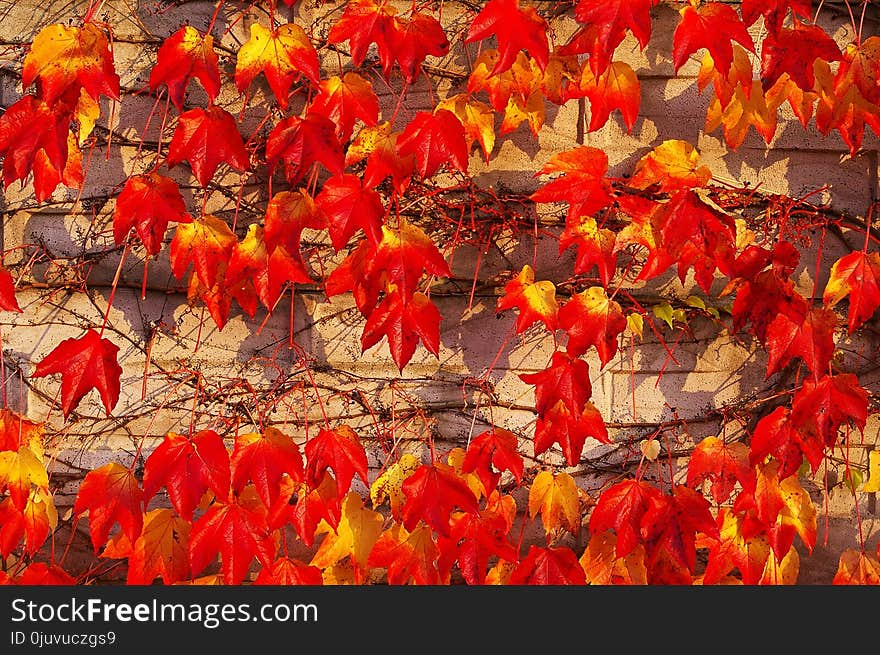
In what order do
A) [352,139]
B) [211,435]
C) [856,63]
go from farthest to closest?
[352,139] < [856,63] < [211,435]

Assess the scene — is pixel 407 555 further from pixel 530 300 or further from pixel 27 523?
pixel 27 523

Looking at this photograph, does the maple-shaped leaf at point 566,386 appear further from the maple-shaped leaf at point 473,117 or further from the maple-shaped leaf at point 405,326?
the maple-shaped leaf at point 473,117

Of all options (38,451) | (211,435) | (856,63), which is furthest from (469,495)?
(856,63)

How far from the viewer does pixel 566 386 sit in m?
2.18

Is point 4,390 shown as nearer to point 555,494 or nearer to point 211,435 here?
point 211,435

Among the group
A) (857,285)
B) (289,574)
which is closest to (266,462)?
(289,574)

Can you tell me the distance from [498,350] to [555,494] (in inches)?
18.4

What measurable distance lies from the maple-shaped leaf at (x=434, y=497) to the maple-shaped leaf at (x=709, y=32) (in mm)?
1194

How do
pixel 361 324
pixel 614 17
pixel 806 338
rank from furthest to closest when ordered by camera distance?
pixel 361 324 < pixel 806 338 < pixel 614 17

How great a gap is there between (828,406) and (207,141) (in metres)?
1.76

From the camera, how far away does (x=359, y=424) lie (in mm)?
2578

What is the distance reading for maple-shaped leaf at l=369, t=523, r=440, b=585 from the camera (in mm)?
2271

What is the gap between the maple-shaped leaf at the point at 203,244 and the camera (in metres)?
2.29

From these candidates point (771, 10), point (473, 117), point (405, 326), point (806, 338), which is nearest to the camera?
point (771, 10)
